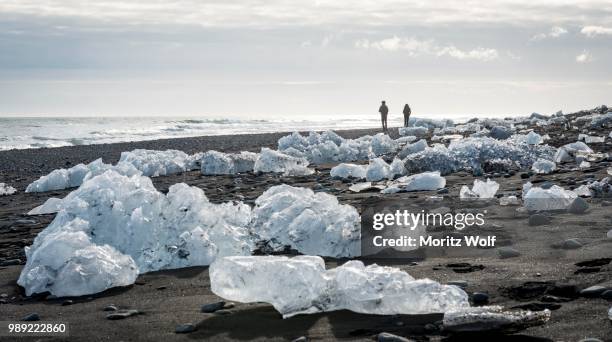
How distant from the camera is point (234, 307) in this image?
3650 mm

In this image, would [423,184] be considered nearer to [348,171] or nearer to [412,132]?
[348,171]

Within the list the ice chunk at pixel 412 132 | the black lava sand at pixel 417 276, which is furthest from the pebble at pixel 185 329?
the ice chunk at pixel 412 132

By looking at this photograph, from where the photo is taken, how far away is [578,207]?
544 centimetres

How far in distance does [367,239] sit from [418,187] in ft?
9.22

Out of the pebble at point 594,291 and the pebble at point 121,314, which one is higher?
the pebble at point 594,291

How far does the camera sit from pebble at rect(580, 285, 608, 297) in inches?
130

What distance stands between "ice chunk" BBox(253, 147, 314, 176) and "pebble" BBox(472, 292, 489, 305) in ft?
23.0

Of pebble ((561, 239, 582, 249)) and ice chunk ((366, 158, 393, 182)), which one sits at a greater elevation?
ice chunk ((366, 158, 393, 182))

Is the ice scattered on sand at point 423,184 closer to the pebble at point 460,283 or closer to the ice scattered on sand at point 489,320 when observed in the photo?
the pebble at point 460,283

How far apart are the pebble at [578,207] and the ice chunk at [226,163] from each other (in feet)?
21.7

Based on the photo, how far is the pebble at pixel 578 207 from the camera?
17.8ft

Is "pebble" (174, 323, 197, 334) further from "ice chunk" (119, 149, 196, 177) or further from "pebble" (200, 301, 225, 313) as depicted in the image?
"ice chunk" (119, 149, 196, 177)

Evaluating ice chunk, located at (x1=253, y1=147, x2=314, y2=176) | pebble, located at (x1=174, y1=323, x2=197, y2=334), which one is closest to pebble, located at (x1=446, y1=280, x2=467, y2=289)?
pebble, located at (x1=174, y1=323, x2=197, y2=334)

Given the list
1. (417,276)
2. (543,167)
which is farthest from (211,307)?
(543,167)
